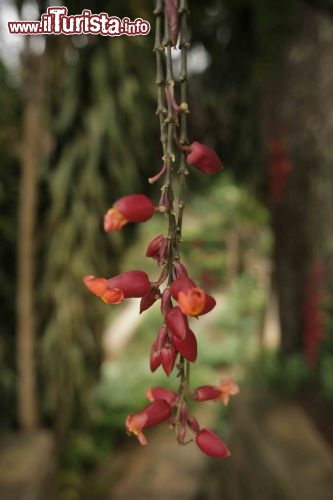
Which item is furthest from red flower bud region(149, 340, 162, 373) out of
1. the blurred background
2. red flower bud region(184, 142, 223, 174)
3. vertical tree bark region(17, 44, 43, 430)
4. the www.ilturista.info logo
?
vertical tree bark region(17, 44, 43, 430)

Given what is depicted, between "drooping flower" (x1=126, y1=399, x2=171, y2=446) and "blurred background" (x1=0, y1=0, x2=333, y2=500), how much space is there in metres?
1.30

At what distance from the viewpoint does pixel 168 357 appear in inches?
13.9

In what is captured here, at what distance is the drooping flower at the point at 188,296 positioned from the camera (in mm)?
323

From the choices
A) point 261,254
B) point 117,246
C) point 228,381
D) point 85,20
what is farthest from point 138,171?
point 261,254

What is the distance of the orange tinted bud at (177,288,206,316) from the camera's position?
322mm

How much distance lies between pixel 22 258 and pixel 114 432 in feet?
5.93

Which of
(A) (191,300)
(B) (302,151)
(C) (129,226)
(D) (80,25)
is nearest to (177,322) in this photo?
(A) (191,300)

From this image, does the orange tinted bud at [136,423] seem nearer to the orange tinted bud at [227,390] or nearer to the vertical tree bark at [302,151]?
the orange tinted bud at [227,390]

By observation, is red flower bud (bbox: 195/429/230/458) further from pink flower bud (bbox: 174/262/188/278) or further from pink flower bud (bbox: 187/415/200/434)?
pink flower bud (bbox: 174/262/188/278)

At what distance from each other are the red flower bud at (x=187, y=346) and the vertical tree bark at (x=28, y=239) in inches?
73.2

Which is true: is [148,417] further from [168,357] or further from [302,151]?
[302,151]

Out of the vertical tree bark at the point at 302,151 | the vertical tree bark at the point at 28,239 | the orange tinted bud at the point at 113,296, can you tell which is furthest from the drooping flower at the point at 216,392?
the vertical tree bark at the point at 28,239

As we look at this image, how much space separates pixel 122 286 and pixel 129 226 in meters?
2.19

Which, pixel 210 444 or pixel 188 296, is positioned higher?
pixel 188 296
